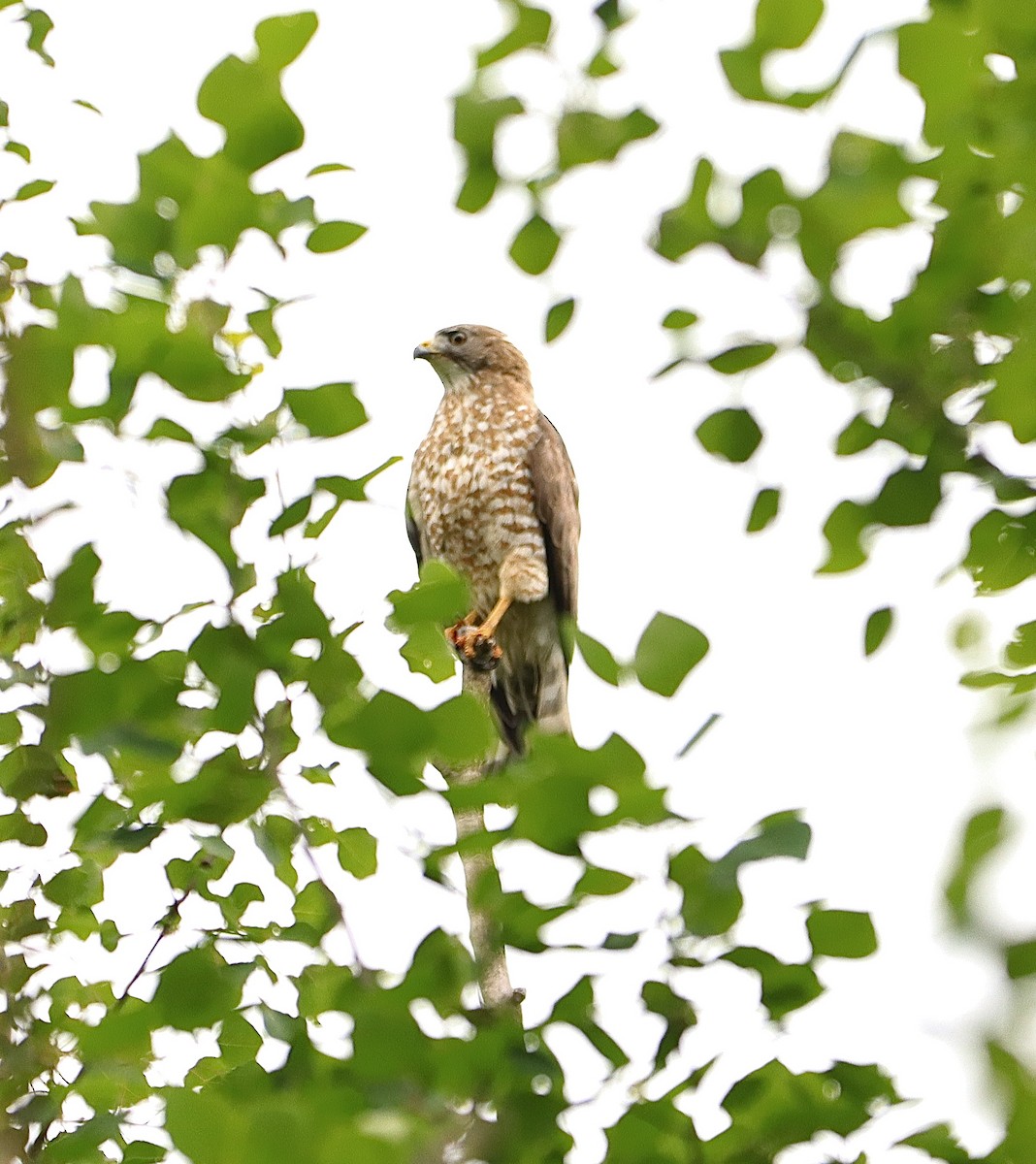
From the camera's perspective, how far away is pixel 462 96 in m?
1.23

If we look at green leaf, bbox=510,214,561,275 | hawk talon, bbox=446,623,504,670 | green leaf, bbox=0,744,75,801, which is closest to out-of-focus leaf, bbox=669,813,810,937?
green leaf, bbox=510,214,561,275

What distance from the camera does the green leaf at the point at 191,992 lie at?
1.35m

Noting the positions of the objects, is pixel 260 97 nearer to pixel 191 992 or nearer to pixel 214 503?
pixel 214 503

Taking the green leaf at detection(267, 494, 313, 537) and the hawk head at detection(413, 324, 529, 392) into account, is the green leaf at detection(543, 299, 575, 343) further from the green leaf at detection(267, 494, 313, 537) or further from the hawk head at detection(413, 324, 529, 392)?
the hawk head at detection(413, 324, 529, 392)

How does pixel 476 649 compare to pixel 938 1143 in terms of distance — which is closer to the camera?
pixel 938 1143

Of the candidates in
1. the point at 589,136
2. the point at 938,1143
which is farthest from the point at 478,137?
the point at 938,1143

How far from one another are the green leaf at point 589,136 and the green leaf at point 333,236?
0.89 ft

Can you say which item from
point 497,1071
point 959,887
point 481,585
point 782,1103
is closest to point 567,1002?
point 497,1071

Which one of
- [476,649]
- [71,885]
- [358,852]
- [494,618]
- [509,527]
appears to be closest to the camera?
[358,852]

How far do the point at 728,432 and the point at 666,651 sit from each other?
29 cm

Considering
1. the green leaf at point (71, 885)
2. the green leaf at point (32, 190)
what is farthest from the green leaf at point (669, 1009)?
the green leaf at point (32, 190)

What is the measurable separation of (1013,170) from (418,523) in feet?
14.6

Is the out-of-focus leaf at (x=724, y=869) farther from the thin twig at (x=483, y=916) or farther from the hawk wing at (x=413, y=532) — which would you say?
the hawk wing at (x=413, y=532)

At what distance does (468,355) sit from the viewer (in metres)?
5.71
